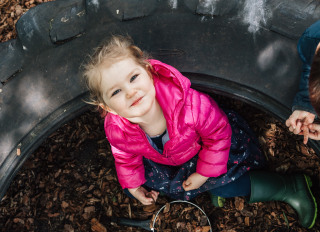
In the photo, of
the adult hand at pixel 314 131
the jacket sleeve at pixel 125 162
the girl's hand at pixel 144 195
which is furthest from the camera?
the girl's hand at pixel 144 195

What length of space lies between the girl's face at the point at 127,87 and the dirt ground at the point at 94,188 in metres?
0.58

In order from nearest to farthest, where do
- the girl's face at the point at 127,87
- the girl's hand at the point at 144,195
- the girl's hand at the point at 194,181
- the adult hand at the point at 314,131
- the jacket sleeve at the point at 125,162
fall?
1. the girl's face at the point at 127,87
2. the adult hand at the point at 314,131
3. the jacket sleeve at the point at 125,162
4. the girl's hand at the point at 194,181
5. the girl's hand at the point at 144,195

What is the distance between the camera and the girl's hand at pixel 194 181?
4.73 ft

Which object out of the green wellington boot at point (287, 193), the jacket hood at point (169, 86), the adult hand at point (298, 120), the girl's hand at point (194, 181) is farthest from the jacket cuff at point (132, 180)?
the adult hand at point (298, 120)

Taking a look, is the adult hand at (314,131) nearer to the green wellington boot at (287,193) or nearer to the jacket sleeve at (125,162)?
the green wellington boot at (287,193)

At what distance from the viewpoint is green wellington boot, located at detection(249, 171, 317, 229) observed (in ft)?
5.01

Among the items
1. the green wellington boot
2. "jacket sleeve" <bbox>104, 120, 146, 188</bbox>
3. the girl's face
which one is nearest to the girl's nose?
the girl's face

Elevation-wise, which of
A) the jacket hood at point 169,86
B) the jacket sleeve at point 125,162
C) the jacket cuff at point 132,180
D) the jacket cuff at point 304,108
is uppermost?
the jacket hood at point 169,86

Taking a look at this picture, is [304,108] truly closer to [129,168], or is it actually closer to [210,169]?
[210,169]

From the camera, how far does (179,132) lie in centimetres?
125

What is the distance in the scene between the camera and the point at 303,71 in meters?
1.20

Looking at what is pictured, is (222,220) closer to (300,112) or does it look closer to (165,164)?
(165,164)

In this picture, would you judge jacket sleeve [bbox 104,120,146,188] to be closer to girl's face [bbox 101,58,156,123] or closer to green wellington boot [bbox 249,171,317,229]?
girl's face [bbox 101,58,156,123]

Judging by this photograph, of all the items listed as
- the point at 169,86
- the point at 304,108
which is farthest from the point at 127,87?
the point at 304,108
